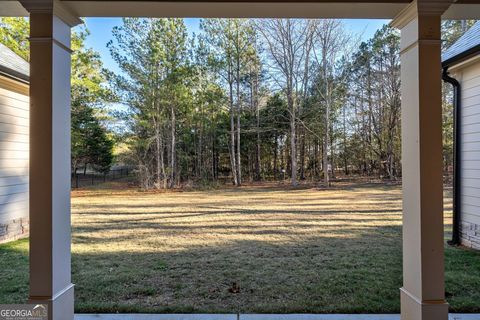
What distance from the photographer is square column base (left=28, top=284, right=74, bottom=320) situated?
2.09m

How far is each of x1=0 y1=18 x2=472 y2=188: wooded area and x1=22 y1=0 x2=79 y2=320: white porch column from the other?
1314 centimetres

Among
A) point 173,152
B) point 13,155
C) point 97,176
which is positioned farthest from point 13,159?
point 97,176

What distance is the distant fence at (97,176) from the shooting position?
58.3 ft

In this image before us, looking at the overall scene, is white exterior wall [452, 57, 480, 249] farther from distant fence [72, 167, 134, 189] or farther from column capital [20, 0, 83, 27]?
distant fence [72, 167, 134, 189]

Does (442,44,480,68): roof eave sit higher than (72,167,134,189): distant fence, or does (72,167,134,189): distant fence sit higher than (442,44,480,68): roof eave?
(442,44,480,68): roof eave

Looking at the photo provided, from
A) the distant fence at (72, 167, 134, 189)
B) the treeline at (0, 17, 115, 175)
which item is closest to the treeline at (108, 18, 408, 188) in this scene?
the treeline at (0, 17, 115, 175)

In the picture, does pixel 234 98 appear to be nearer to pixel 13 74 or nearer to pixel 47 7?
pixel 13 74

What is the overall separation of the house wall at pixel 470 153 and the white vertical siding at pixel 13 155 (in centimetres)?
674

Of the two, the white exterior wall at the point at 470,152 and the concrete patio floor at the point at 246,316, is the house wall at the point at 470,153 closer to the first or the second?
the white exterior wall at the point at 470,152

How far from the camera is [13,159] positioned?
17.4 ft

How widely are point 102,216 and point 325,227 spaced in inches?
197

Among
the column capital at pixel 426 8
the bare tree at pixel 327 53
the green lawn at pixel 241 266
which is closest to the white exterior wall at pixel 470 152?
the green lawn at pixel 241 266

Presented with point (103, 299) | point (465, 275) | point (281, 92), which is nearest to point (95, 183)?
point (281, 92)

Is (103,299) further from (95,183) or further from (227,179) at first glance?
(95,183)
